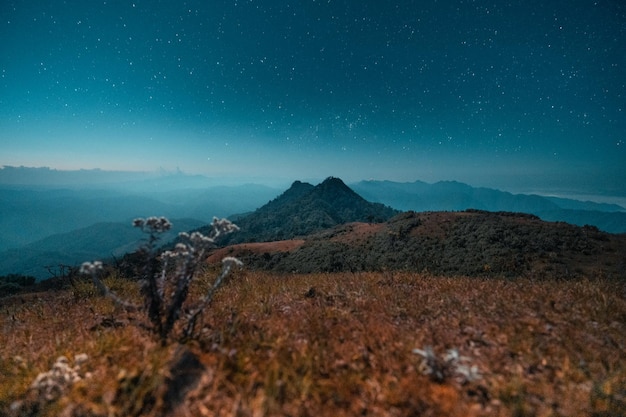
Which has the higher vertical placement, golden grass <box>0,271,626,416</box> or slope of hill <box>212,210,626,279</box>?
golden grass <box>0,271,626,416</box>

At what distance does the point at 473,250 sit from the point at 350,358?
35889 mm

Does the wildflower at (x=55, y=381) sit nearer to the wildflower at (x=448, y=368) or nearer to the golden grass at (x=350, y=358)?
the golden grass at (x=350, y=358)

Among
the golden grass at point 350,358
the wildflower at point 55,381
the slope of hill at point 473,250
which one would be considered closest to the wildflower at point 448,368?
the golden grass at point 350,358

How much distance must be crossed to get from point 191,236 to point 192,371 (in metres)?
2.11

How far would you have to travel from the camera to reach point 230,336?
17.8 feet

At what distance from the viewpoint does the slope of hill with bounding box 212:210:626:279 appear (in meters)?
26.8

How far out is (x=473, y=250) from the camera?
35531 millimetres

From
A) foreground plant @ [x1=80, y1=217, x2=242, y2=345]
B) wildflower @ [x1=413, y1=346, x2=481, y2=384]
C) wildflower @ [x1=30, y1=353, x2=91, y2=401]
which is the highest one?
foreground plant @ [x1=80, y1=217, x2=242, y2=345]

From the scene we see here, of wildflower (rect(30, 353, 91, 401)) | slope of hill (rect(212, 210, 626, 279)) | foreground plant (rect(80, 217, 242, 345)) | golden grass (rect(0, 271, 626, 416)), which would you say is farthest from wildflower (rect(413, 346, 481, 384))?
slope of hill (rect(212, 210, 626, 279))

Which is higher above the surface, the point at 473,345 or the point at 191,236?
the point at 191,236

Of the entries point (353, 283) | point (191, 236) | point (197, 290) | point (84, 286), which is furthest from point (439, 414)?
point (84, 286)

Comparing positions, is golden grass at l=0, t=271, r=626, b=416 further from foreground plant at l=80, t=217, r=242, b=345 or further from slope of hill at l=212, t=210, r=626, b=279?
slope of hill at l=212, t=210, r=626, b=279

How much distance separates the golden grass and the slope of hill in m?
12.3

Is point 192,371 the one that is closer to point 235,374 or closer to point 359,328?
point 235,374
